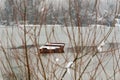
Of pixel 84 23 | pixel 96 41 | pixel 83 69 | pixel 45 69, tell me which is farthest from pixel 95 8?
pixel 45 69

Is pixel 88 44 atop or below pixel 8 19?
below

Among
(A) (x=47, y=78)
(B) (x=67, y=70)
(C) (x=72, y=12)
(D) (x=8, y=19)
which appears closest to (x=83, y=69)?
(B) (x=67, y=70)

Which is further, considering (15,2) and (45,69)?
(45,69)

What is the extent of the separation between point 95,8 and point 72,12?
5.7 inches

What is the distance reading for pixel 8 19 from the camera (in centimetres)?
165

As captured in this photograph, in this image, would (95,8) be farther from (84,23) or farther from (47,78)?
(47,78)

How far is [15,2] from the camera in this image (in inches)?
64.3

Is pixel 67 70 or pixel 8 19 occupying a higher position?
pixel 8 19

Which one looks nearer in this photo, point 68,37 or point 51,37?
point 68,37

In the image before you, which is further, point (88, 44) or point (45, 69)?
point (45, 69)

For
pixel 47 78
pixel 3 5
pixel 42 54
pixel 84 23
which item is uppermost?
pixel 3 5

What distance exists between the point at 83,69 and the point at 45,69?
253 millimetres

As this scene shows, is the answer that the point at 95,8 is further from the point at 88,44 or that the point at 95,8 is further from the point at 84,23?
the point at 88,44

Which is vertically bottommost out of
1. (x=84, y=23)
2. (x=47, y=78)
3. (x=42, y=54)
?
(x=47, y=78)
